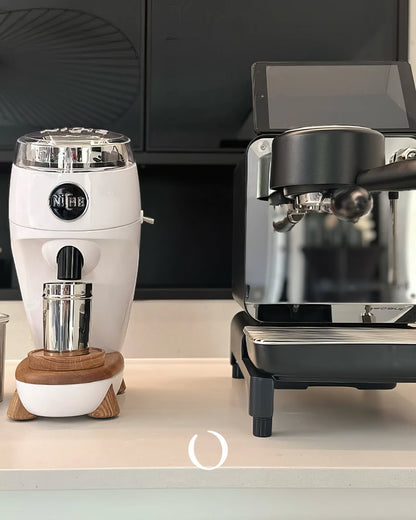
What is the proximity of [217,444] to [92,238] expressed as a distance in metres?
0.27

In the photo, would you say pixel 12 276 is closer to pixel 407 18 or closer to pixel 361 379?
pixel 361 379

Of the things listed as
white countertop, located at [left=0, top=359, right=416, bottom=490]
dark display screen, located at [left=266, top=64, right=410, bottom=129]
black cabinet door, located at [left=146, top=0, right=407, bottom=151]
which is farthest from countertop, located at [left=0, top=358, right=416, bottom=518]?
black cabinet door, located at [left=146, top=0, right=407, bottom=151]

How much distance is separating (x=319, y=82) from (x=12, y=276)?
0.67m

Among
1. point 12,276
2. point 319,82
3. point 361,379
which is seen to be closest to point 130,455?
point 361,379

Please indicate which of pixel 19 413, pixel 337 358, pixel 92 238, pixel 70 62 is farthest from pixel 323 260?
pixel 70 62

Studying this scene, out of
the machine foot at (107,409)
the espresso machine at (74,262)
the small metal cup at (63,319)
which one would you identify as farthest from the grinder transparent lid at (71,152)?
the machine foot at (107,409)

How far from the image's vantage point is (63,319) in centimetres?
62

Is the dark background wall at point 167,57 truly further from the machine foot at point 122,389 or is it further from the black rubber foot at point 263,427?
the black rubber foot at point 263,427

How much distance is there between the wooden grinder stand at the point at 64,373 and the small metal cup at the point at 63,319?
0.01m

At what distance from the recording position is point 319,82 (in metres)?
0.74

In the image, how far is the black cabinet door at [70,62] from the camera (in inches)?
41.0

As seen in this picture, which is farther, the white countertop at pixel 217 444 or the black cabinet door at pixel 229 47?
the black cabinet door at pixel 229 47

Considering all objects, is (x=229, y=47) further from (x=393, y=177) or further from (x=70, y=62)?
(x=393, y=177)

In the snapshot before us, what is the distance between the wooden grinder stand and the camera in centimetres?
59
